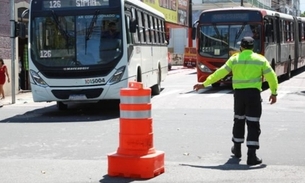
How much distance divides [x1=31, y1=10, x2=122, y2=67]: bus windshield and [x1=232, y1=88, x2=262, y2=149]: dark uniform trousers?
7325mm

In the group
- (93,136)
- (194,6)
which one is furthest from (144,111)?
(194,6)

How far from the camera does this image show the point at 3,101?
2333 centimetres

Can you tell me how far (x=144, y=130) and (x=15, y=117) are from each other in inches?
362

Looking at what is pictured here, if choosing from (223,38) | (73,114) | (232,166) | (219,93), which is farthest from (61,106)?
(232,166)

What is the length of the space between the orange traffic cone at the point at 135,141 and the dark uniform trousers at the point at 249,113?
65.4 inches

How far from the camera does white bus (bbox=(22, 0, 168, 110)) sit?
16641mm

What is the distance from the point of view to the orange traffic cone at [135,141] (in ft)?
27.8

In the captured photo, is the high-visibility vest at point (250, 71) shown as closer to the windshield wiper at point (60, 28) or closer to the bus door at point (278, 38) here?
the windshield wiper at point (60, 28)

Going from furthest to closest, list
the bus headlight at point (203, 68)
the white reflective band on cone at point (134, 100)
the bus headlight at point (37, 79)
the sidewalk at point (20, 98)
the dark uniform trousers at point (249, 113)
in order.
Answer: the bus headlight at point (203, 68) → the sidewalk at point (20, 98) → the bus headlight at point (37, 79) → the dark uniform trousers at point (249, 113) → the white reflective band on cone at point (134, 100)

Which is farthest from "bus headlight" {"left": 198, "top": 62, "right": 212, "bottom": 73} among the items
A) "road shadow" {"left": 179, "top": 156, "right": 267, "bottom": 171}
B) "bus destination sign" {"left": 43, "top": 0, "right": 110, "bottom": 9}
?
"road shadow" {"left": 179, "top": 156, "right": 267, "bottom": 171}

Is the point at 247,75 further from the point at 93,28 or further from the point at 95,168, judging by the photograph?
Answer: the point at 93,28

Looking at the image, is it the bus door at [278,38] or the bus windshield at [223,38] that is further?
the bus door at [278,38]

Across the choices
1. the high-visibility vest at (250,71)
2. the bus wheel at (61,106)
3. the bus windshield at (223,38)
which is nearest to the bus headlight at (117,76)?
the bus wheel at (61,106)

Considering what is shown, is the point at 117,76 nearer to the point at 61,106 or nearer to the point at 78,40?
the point at 78,40
